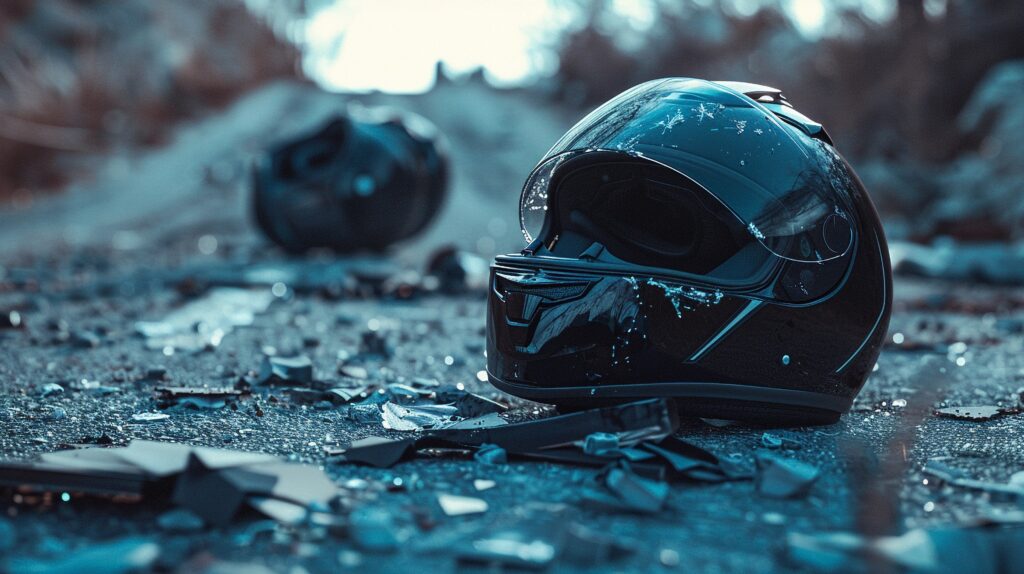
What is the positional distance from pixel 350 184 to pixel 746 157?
8698 mm

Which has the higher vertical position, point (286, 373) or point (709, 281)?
point (709, 281)

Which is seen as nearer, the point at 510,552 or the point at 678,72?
the point at 510,552

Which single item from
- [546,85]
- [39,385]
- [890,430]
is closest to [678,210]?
[890,430]

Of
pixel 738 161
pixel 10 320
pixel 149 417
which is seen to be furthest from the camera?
pixel 10 320

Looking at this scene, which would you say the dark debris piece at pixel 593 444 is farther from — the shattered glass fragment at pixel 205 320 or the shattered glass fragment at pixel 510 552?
the shattered glass fragment at pixel 205 320

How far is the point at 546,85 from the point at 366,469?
2964 cm

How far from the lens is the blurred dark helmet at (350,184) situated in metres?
11.8

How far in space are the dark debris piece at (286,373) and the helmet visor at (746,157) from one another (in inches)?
67.5

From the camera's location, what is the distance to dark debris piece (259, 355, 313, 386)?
15.1ft

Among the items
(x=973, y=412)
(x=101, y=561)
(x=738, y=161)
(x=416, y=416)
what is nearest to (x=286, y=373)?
(x=416, y=416)

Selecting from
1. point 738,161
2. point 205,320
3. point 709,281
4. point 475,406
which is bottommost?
point 205,320

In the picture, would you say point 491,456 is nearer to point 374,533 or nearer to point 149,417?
point 374,533

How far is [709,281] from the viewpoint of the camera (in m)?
3.48

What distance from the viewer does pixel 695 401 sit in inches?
139
